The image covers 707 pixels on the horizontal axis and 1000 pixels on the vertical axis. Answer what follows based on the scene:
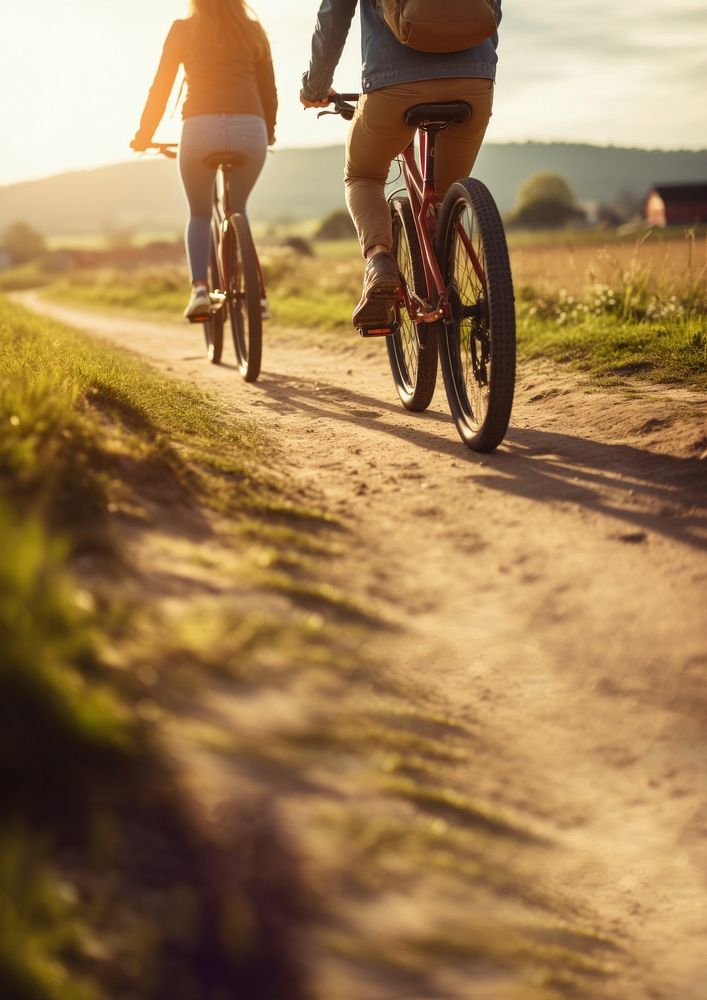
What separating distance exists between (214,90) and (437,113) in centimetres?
244

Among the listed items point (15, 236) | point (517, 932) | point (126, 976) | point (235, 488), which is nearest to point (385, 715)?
point (517, 932)

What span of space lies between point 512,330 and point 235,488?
1.26 metres

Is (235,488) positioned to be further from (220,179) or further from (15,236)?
(15,236)

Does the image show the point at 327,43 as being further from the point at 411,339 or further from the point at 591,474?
the point at 591,474

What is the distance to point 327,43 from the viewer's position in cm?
434

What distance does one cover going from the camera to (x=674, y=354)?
5406 millimetres

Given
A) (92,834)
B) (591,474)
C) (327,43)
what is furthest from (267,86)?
(92,834)

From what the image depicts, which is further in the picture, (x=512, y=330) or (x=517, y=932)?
(x=512, y=330)

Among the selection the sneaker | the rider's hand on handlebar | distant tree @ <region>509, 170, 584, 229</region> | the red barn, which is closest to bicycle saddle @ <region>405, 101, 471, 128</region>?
the rider's hand on handlebar

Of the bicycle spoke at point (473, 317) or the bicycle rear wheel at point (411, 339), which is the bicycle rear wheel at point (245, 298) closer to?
the bicycle rear wheel at point (411, 339)

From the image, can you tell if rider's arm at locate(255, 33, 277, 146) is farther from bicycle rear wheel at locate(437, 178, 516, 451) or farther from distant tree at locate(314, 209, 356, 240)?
distant tree at locate(314, 209, 356, 240)

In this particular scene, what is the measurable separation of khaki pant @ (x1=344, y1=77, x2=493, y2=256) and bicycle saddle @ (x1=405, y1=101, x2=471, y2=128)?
23 mm

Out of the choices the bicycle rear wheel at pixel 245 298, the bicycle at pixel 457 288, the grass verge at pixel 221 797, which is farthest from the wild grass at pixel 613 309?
the grass verge at pixel 221 797

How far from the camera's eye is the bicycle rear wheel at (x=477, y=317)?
12.1 ft
